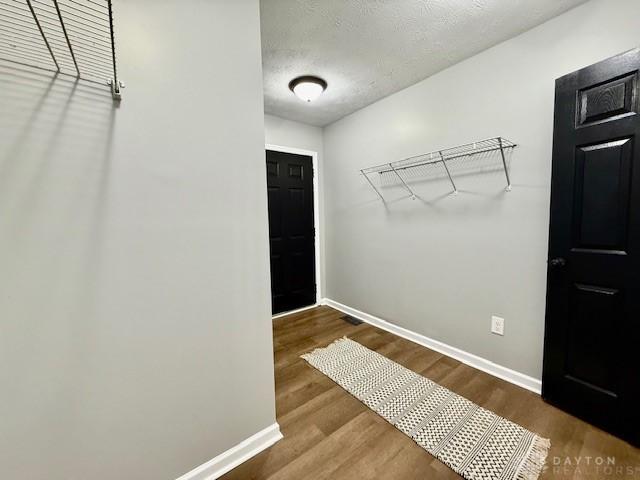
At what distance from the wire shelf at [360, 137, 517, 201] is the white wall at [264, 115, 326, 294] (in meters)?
0.81

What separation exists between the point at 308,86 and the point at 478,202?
1.67 metres

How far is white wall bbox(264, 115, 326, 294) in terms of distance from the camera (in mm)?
3062

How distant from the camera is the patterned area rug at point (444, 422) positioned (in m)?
1.29

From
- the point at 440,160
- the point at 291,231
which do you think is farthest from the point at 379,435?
the point at 291,231

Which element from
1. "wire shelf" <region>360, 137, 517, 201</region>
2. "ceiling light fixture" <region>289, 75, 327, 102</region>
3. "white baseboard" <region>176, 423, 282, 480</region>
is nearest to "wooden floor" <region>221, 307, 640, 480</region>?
"white baseboard" <region>176, 423, 282, 480</region>

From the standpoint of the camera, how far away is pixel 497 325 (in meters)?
1.97

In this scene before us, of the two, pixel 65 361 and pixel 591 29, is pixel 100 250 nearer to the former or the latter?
pixel 65 361

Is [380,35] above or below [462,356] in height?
above

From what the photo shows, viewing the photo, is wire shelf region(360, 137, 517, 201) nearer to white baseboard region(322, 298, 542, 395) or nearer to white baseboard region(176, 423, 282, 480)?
white baseboard region(322, 298, 542, 395)

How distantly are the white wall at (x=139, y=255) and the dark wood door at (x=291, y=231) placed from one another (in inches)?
73.0

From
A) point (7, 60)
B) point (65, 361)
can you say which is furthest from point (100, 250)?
point (7, 60)

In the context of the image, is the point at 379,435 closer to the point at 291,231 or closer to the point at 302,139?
the point at 291,231

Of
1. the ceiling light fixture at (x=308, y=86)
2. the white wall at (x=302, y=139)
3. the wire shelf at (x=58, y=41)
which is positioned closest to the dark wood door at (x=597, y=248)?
the ceiling light fixture at (x=308, y=86)

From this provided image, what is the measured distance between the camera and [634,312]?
1333 millimetres
